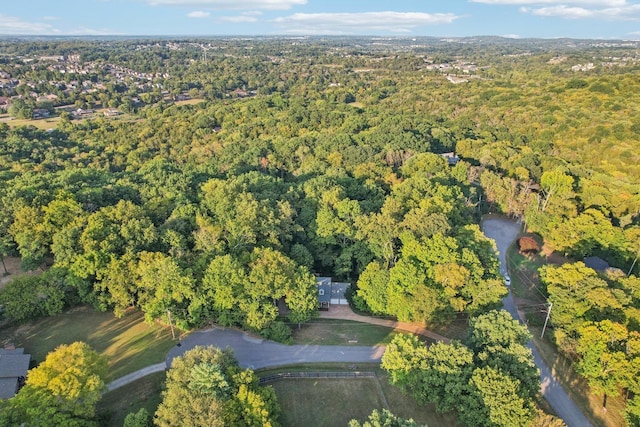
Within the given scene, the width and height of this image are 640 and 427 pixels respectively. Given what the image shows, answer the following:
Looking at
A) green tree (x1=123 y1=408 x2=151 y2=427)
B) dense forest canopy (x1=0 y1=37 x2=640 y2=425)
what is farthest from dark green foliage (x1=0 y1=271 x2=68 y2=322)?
green tree (x1=123 y1=408 x2=151 y2=427)

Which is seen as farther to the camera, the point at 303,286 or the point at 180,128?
the point at 180,128

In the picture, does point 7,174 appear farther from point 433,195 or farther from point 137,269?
point 433,195

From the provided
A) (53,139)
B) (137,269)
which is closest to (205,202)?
(137,269)

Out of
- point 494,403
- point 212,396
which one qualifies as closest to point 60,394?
point 212,396

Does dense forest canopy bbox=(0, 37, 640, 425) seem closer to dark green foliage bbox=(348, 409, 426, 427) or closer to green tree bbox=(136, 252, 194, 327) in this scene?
green tree bbox=(136, 252, 194, 327)

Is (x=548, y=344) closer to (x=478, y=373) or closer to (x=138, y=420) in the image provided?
(x=478, y=373)

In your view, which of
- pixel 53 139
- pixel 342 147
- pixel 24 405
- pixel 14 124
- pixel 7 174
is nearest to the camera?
pixel 24 405
